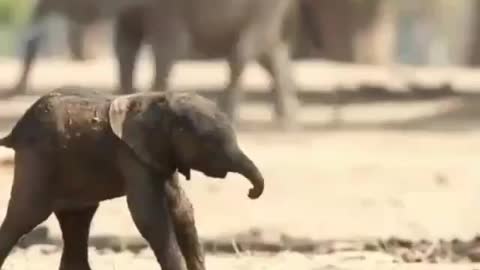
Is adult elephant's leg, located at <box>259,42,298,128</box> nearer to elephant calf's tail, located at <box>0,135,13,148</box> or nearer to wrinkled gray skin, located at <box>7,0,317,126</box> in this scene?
wrinkled gray skin, located at <box>7,0,317,126</box>

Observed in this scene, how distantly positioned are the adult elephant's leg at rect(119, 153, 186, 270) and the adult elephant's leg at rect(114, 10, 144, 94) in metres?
7.74

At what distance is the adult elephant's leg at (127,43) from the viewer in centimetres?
1256

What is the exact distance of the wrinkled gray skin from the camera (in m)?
12.3

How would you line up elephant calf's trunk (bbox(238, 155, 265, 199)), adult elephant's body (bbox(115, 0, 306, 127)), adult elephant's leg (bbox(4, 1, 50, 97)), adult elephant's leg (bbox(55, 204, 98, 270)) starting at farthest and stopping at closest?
adult elephant's leg (bbox(4, 1, 50, 97))
adult elephant's body (bbox(115, 0, 306, 127))
adult elephant's leg (bbox(55, 204, 98, 270))
elephant calf's trunk (bbox(238, 155, 265, 199))

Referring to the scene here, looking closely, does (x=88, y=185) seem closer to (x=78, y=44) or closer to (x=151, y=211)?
(x=151, y=211)

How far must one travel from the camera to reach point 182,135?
4.71m

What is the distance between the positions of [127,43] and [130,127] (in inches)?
312

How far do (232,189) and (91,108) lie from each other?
396 centimetres

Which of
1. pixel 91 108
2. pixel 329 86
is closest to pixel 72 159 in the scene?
pixel 91 108

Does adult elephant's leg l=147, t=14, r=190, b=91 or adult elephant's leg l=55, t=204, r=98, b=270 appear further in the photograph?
adult elephant's leg l=147, t=14, r=190, b=91

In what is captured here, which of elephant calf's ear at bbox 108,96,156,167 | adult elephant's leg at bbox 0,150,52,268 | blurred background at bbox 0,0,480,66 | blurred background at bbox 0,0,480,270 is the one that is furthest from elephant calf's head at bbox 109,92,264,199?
blurred background at bbox 0,0,480,66

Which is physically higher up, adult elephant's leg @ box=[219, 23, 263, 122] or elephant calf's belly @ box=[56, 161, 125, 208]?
elephant calf's belly @ box=[56, 161, 125, 208]

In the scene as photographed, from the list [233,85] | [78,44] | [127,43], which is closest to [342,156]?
[233,85]

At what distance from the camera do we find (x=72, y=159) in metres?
4.84
